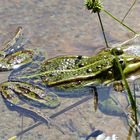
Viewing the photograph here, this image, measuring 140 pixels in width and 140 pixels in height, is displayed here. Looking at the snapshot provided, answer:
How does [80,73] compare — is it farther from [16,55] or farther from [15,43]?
[15,43]

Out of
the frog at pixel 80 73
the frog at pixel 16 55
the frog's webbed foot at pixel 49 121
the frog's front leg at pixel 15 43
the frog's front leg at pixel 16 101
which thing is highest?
the frog's front leg at pixel 15 43

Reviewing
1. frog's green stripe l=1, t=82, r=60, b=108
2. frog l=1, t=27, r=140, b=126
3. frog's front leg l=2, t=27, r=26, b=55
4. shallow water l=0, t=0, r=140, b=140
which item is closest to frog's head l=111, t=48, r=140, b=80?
frog l=1, t=27, r=140, b=126

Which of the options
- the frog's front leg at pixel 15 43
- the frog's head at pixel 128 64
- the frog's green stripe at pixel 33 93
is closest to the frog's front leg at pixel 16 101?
the frog's green stripe at pixel 33 93

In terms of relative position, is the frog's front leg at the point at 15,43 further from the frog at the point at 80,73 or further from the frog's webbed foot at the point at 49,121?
the frog's webbed foot at the point at 49,121

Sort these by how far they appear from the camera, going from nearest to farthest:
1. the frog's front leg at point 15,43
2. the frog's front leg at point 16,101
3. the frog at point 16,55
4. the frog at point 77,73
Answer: the frog's front leg at point 16,101 → the frog at point 77,73 → the frog at point 16,55 → the frog's front leg at point 15,43

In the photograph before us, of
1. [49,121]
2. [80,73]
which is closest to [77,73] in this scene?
[80,73]

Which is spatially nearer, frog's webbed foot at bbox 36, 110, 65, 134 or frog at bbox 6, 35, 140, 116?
frog's webbed foot at bbox 36, 110, 65, 134

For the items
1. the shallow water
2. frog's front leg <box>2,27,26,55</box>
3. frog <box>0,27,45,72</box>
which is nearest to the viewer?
the shallow water

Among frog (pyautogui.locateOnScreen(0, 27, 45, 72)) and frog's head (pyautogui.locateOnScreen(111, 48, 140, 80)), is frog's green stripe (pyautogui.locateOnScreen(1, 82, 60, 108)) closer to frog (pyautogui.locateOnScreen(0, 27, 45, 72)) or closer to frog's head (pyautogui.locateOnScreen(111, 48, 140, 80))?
frog (pyautogui.locateOnScreen(0, 27, 45, 72))

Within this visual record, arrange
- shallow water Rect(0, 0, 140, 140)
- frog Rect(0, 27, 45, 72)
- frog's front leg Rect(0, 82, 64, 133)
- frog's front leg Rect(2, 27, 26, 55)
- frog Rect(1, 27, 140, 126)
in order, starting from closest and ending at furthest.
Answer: shallow water Rect(0, 0, 140, 140) < frog's front leg Rect(0, 82, 64, 133) < frog Rect(1, 27, 140, 126) < frog Rect(0, 27, 45, 72) < frog's front leg Rect(2, 27, 26, 55)
